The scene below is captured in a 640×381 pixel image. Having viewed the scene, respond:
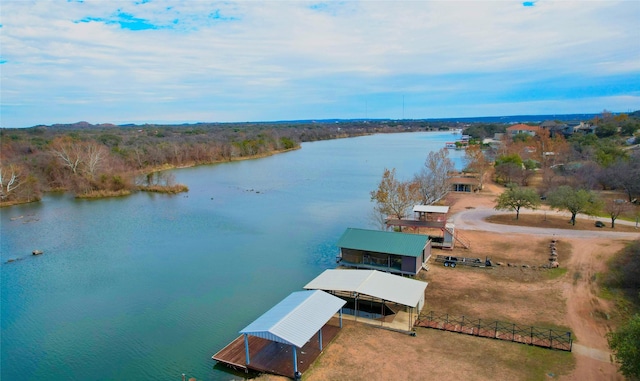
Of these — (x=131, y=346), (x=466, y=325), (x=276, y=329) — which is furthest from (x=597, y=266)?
(x=131, y=346)

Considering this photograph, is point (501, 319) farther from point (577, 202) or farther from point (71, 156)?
point (71, 156)

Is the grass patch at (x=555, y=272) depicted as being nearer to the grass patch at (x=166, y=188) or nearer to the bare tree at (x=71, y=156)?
the grass patch at (x=166, y=188)

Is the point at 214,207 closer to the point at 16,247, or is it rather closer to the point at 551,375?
the point at 16,247

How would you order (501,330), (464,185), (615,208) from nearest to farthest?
(501,330) → (615,208) → (464,185)

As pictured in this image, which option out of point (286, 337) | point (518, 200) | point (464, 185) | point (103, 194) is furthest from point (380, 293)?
point (103, 194)

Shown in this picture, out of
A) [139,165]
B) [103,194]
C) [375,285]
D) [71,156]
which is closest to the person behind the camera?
[375,285]

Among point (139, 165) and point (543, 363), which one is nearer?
point (543, 363)

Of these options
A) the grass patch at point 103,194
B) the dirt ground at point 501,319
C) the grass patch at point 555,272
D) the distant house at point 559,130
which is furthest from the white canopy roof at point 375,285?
the distant house at point 559,130
